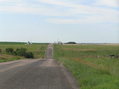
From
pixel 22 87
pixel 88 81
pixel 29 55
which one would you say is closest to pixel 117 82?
pixel 88 81

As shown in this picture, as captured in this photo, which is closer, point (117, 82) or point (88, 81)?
point (117, 82)

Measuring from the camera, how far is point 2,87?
1530 centimetres

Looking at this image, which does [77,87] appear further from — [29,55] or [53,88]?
[29,55]

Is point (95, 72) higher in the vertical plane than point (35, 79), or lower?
higher

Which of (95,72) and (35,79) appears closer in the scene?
(35,79)

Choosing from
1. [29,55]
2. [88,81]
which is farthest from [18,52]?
[88,81]

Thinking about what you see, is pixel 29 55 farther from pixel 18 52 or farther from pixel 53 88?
pixel 53 88

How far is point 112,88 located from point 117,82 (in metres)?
2.02

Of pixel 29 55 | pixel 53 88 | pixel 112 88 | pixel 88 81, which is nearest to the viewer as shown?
pixel 112 88

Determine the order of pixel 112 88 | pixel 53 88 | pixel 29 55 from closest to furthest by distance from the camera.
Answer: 1. pixel 112 88
2. pixel 53 88
3. pixel 29 55

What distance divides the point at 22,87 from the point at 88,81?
3.52m

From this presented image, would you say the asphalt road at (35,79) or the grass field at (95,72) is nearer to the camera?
the grass field at (95,72)

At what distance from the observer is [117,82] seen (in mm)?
15844

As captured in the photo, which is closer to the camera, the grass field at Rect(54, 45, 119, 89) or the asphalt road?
the grass field at Rect(54, 45, 119, 89)
